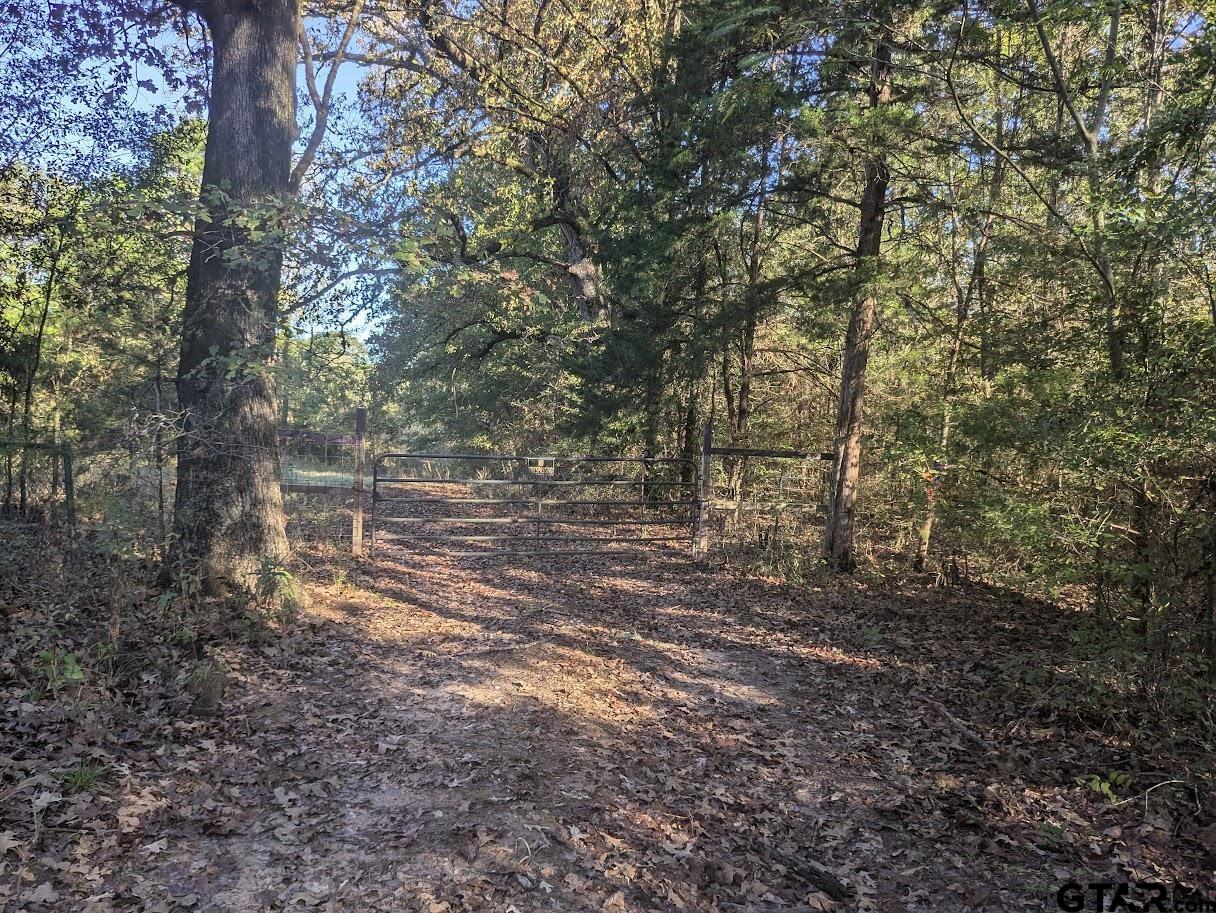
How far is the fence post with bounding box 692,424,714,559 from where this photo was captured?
1053cm

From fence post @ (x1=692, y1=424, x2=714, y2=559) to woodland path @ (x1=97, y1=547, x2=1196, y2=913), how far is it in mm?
3446

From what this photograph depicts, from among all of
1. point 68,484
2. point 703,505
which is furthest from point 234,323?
point 703,505

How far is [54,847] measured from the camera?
2.88 m

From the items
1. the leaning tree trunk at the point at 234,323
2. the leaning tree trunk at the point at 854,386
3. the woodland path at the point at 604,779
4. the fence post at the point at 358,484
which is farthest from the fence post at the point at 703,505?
the leaning tree trunk at the point at 234,323

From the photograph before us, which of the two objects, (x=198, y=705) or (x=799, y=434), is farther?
(x=799, y=434)

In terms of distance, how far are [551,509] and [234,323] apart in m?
10.8

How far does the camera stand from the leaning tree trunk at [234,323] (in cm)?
596

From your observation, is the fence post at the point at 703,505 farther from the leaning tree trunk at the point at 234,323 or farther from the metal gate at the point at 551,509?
the leaning tree trunk at the point at 234,323

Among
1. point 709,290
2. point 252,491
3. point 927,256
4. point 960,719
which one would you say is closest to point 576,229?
point 709,290

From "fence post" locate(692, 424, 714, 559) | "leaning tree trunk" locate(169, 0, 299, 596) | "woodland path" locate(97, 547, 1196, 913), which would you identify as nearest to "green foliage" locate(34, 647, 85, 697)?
"woodland path" locate(97, 547, 1196, 913)

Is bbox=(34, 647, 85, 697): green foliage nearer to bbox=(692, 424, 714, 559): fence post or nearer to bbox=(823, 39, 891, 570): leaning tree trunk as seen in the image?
bbox=(692, 424, 714, 559): fence post

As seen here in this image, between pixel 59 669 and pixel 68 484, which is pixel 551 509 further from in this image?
pixel 59 669

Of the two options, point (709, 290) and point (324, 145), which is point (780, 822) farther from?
point (324, 145)

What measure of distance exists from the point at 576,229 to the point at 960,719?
12401 mm
